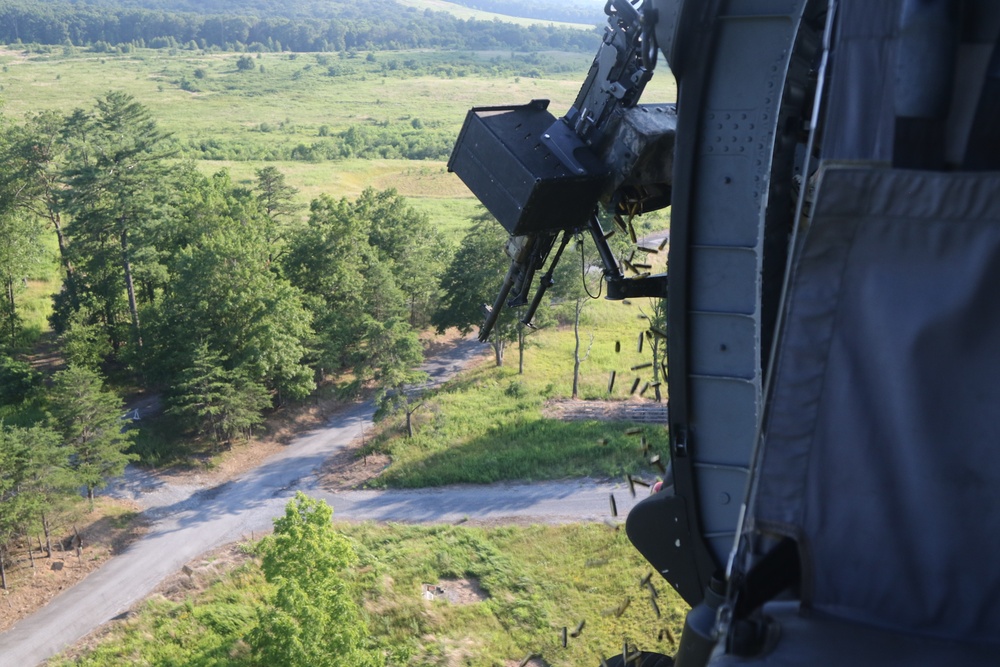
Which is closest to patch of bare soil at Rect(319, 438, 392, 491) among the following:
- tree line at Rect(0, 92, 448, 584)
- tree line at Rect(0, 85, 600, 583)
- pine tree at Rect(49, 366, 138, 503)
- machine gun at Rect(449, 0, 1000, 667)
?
tree line at Rect(0, 85, 600, 583)

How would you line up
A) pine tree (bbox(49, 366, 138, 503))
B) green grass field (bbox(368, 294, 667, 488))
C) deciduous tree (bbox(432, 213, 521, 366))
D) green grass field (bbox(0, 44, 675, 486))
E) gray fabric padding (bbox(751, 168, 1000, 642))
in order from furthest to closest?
deciduous tree (bbox(432, 213, 521, 366)) → green grass field (bbox(0, 44, 675, 486)) → green grass field (bbox(368, 294, 667, 488)) → pine tree (bbox(49, 366, 138, 503)) → gray fabric padding (bbox(751, 168, 1000, 642))

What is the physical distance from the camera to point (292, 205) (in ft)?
154

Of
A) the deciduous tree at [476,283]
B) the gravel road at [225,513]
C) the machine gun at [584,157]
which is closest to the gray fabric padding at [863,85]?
the machine gun at [584,157]

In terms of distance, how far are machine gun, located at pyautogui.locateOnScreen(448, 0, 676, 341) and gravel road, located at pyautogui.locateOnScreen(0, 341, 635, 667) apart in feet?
59.2

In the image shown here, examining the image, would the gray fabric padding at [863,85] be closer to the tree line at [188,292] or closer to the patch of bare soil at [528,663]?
the patch of bare soil at [528,663]

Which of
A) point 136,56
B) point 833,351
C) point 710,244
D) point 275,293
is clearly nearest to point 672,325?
point 710,244

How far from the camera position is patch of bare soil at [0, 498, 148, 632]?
2278cm

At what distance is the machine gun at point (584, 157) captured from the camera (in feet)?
20.4

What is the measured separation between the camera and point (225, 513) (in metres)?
26.9

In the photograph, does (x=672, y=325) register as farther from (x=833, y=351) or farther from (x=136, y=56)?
(x=136, y=56)

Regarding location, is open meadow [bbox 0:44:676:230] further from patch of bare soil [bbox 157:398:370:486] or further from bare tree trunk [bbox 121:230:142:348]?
patch of bare soil [bbox 157:398:370:486]

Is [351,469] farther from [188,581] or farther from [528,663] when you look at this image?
[528,663]

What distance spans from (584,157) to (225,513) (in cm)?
2303

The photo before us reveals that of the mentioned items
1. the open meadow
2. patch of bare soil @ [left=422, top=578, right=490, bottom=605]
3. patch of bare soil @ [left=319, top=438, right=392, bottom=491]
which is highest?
the open meadow
